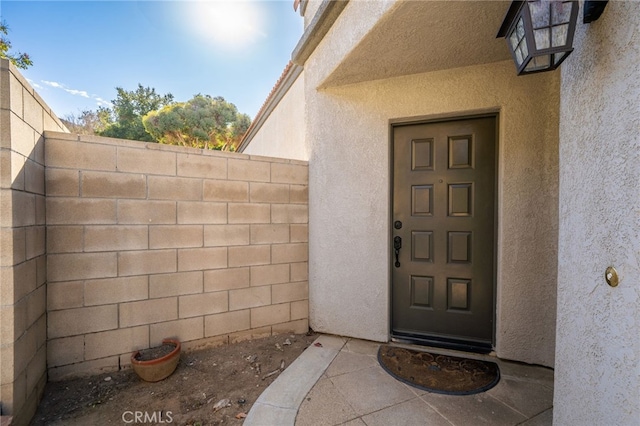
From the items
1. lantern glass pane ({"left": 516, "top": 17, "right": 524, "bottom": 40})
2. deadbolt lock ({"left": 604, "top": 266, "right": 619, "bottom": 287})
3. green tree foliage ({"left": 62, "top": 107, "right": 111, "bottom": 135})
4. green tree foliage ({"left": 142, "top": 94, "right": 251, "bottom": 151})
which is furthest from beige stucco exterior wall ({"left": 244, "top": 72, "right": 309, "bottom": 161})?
green tree foliage ({"left": 62, "top": 107, "right": 111, "bottom": 135})

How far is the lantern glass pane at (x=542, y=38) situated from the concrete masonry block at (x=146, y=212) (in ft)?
9.05

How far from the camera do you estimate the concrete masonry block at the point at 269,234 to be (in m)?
2.86

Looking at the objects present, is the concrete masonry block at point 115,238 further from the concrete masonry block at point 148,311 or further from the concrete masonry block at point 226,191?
the concrete masonry block at point 226,191

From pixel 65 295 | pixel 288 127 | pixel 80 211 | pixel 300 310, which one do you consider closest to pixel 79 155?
pixel 80 211

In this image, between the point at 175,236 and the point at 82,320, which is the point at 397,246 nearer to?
the point at 175,236

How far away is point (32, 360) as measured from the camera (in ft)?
5.89

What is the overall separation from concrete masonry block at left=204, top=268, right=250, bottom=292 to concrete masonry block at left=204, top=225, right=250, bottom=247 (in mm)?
281

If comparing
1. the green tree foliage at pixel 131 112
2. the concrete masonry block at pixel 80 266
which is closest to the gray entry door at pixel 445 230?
the concrete masonry block at pixel 80 266

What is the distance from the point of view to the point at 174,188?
247cm

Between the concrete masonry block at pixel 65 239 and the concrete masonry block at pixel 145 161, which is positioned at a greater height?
A: the concrete masonry block at pixel 145 161

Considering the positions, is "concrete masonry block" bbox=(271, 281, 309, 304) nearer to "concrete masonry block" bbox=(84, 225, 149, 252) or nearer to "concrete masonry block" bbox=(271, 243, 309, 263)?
"concrete masonry block" bbox=(271, 243, 309, 263)

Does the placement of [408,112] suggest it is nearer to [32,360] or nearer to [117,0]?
[32,360]

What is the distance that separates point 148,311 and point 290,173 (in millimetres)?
1945

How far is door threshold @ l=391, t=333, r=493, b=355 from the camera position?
259 cm
